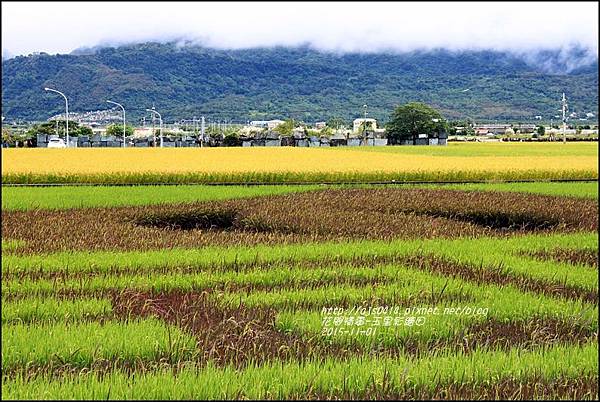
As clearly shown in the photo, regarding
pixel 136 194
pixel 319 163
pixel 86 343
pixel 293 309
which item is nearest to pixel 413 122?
pixel 319 163

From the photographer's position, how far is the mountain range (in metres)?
16.4

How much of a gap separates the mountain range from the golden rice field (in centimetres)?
172

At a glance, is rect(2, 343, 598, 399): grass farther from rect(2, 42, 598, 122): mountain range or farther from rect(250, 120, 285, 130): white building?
rect(250, 120, 285, 130): white building

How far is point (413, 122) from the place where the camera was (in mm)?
26297

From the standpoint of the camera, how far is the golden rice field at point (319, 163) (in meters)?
22.3

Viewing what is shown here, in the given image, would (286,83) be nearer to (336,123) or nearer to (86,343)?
(336,123)

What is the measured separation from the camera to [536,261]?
8.37 m

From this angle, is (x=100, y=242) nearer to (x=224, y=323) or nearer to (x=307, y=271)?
(x=307, y=271)

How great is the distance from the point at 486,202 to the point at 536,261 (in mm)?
6549

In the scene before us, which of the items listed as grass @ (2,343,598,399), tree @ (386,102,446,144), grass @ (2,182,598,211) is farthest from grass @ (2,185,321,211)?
grass @ (2,343,598,399)

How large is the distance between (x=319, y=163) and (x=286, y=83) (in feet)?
10.2

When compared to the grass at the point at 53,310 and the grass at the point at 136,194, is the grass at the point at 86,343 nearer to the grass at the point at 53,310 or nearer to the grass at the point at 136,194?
the grass at the point at 53,310

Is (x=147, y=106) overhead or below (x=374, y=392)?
overhead

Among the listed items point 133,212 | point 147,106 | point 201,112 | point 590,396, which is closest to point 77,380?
point 590,396
